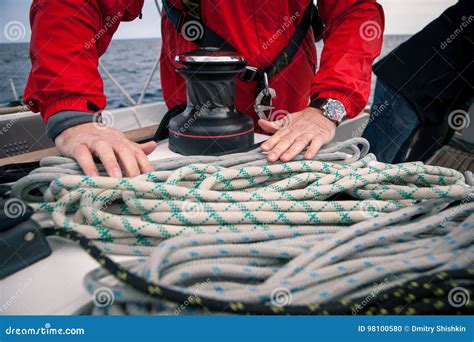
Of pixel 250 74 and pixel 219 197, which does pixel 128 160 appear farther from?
pixel 250 74

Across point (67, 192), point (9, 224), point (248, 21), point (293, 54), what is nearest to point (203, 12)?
point (248, 21)

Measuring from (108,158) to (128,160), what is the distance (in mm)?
40

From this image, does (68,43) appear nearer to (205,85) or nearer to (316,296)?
(205,85)

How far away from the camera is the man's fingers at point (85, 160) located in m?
0.72
